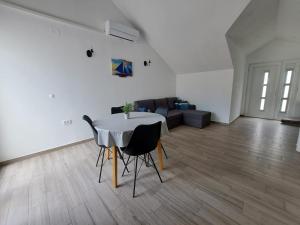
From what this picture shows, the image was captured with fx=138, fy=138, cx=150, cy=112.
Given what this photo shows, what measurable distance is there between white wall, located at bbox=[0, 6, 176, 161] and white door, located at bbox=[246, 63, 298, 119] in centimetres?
510

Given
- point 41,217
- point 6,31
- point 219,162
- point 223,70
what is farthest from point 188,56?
point 41,217

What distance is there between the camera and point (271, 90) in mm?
5121

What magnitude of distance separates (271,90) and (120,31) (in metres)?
5.63

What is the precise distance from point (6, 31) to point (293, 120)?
749cm

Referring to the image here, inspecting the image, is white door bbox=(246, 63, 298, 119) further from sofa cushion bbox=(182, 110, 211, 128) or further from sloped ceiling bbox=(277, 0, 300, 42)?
sofa cushion bbox=(182, 110, 211, 128)

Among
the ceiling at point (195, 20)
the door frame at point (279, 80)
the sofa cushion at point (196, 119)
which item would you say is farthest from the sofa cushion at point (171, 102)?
the door frame at point (279, 80)

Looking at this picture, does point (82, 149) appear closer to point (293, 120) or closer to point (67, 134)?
point (67, 134)

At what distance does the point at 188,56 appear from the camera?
14.5 ft

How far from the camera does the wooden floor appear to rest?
144 cm

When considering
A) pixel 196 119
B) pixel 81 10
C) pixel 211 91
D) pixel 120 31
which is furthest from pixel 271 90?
pixel 81 10

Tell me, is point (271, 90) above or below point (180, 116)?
above

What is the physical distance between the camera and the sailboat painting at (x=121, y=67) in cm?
369

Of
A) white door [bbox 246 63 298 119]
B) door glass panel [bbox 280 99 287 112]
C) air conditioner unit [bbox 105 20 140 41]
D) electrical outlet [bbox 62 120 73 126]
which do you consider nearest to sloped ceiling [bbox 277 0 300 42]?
white door [bbox 246 63 298 119]

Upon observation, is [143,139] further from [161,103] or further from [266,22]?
[266,22]
